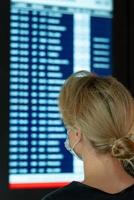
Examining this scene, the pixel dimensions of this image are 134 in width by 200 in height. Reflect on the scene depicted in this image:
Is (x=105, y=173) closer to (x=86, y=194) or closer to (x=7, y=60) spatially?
(x=86, y=194)

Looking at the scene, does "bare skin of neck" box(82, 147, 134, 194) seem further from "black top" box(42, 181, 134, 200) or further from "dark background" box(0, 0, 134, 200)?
"dark background" box(0, 0, 134, 200)

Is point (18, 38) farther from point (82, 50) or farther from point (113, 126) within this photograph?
point (113, 126)

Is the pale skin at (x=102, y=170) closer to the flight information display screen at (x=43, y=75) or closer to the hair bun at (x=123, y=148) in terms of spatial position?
the hair bun at (x=123, y=148)

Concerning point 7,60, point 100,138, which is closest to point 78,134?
point 100,138

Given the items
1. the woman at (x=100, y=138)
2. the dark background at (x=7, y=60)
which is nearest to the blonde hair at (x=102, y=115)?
the woman at (x=100, y=138)

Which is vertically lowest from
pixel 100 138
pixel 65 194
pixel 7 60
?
pixel 65 194

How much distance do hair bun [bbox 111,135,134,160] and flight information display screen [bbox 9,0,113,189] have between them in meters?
0.54

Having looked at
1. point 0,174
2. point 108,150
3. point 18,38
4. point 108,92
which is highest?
point 18,38

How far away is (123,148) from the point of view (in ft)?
3.76

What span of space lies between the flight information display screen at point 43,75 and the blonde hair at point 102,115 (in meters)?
0.47

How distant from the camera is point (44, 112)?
166 cm

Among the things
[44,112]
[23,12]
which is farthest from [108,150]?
[23,12]

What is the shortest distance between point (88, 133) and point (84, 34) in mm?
660

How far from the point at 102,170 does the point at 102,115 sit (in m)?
0.12
